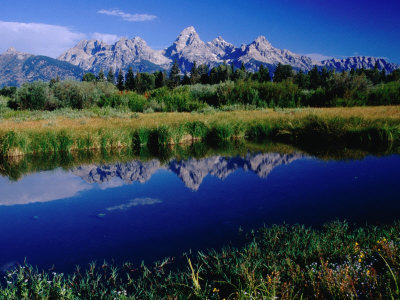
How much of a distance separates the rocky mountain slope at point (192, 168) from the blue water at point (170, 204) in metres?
0.04

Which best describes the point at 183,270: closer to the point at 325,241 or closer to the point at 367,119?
the point at 325,241

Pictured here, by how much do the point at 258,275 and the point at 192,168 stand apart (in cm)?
767

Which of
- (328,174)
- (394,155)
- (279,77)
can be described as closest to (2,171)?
(328,174)

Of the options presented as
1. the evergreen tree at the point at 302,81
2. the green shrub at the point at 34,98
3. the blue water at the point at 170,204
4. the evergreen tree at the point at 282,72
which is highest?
the evergreen tree at the point at 282,72

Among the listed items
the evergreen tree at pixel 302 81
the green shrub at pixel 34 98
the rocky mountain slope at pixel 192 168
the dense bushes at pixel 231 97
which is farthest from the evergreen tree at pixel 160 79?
the rocky mountain slope at pixel 192 168

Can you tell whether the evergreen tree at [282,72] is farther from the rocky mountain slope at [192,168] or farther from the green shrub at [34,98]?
the rocky mountain slope at [192,168]

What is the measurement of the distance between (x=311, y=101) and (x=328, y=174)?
2205cm

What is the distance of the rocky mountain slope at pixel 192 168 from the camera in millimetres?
10805

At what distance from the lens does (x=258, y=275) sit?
4.26 m

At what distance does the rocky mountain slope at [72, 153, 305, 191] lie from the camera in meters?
10.8

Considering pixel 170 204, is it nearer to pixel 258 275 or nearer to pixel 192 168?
pixel 192 168

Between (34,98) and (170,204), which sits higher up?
(34,98)

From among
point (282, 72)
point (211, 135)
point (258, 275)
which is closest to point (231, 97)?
point (211, 135)

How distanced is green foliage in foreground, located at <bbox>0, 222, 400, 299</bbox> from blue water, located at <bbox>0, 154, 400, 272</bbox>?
493 mm
